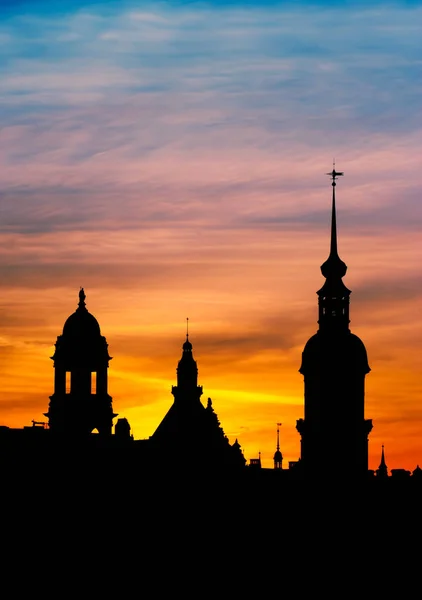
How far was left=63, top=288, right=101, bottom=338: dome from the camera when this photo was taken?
177 metres

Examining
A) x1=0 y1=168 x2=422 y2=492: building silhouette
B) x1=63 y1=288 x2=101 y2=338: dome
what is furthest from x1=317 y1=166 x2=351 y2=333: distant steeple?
x1=63 y1=288 x2=101 y2=338: dome

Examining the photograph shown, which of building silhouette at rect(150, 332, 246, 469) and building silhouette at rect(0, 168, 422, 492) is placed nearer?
building silhouette at rect(0, 168, 422, 492)

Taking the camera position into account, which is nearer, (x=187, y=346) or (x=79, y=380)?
(x=79, y=380)

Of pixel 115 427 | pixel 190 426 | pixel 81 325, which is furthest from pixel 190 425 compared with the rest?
pixel 81 325

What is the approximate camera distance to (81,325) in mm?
177125

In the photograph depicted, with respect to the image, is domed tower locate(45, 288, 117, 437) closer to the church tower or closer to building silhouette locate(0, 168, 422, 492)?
building silhouette locate(0, 168, 422, 492)

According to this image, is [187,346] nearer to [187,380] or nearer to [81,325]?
[187,380]

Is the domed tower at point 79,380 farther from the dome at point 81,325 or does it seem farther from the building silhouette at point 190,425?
the building silhouette at point 190,425

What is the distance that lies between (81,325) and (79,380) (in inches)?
146

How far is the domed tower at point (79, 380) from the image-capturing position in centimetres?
17600

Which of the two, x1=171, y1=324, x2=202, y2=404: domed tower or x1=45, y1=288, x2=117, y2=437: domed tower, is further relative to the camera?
x1=171, y1=324, x2=202, y2=404: domed tower

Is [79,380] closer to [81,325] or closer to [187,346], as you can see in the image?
[81,325]

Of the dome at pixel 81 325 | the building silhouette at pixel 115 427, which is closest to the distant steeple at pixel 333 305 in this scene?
the building silhouette at pixel 115 427

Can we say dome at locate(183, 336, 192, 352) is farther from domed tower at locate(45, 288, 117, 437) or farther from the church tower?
domed tower at locate(45, 288, 117, 437)
